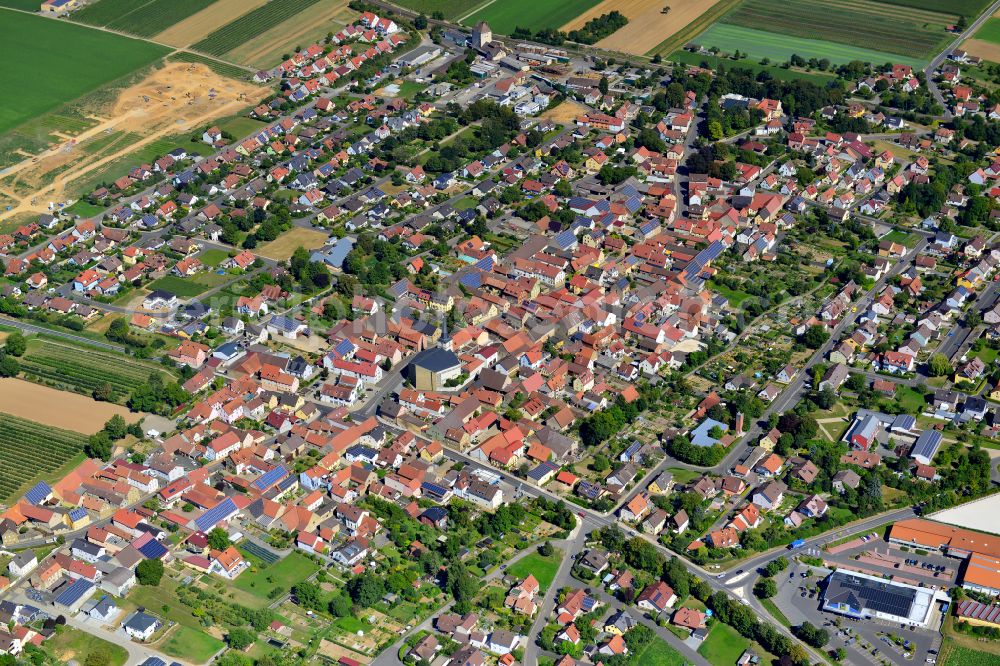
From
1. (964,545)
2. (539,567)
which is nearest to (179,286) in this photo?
(539,567)

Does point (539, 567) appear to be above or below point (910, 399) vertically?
above

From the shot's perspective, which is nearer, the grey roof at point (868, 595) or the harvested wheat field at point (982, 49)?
the grey roof at point (868, 595)

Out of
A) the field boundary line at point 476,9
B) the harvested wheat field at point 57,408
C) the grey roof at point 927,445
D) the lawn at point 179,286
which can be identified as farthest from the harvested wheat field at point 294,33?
the grey roof at point 927,445

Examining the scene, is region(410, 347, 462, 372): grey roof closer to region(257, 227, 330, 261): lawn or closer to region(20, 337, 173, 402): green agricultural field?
region(20, 337, 173, 402): green agricultural field

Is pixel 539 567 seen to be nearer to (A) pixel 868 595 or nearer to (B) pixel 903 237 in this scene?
(A) pixel 868 595

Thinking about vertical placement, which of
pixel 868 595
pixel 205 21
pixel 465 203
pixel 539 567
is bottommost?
pixel 868 595

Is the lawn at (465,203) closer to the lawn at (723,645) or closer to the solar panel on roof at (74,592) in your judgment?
the solar panel on roof at (74,592)
